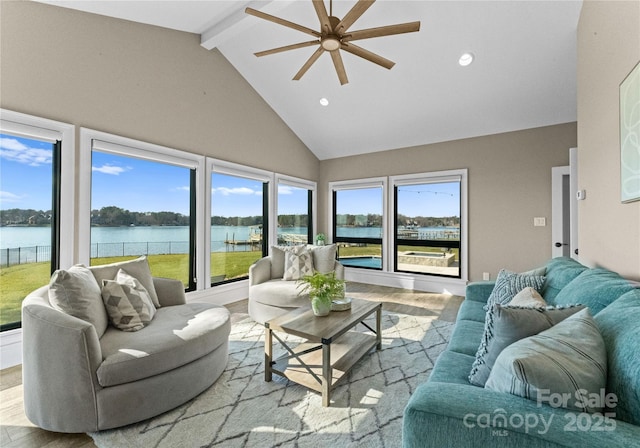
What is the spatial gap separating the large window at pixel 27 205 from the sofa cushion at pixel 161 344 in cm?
137

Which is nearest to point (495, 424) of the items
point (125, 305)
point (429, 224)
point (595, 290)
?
point (595, 290)

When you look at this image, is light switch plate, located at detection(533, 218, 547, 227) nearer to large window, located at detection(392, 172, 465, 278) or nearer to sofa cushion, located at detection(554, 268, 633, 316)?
large window, located at detection(392, 172, 465, 278)

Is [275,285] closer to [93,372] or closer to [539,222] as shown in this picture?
[93,372]

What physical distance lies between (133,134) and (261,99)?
230 cm

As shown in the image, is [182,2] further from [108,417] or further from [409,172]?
[409,172]

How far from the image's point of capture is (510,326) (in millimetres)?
1163

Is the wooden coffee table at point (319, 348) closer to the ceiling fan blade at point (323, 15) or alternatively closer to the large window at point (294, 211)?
the ceiling fan blade at point (323, 15)

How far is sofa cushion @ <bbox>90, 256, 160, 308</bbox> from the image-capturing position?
231 cm

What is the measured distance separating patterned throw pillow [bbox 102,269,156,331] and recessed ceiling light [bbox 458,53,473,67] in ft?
14.0

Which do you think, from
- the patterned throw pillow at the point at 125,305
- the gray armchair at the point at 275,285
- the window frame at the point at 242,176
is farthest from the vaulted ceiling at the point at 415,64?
the patterned throw pillow at the point at 125,305

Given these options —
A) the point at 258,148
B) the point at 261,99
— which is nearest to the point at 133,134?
the point at 258,148

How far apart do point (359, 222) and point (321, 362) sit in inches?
157

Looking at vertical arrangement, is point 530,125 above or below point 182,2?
below

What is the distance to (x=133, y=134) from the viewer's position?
3242mm
